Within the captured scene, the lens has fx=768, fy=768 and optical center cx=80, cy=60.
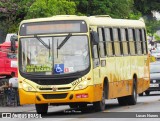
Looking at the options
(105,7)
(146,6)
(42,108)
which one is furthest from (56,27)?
(146,6)

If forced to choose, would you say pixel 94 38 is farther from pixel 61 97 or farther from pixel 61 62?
pixel 61 97

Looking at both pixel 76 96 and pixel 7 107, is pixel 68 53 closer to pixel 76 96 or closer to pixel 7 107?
pixel 76 96

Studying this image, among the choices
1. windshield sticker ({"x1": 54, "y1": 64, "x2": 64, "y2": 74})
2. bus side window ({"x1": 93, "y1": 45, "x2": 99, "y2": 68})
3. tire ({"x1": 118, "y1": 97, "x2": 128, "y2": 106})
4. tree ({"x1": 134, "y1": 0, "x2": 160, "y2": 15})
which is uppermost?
tree ({"x1": 134, "y1": 0, "x2": 160, "y2": 15})

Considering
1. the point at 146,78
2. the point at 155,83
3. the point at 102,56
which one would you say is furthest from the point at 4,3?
the point at 102,56

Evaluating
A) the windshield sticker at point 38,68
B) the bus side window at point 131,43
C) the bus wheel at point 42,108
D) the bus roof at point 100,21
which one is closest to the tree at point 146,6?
the bus roof at point 100,21

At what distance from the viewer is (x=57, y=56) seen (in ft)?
74.1

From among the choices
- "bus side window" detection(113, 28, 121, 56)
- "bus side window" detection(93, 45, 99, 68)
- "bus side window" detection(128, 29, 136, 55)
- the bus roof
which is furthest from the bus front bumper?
"bus side window" detection(128, 29, 136, 55)

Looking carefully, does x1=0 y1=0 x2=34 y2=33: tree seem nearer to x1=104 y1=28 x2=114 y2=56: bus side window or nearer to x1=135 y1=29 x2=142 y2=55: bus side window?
x1=135 y1=29 x2=142 y2=55: bus side window

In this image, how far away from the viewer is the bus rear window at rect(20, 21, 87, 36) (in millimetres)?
22812

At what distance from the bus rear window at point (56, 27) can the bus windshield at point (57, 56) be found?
212 mm

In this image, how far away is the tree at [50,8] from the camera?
38188 mm

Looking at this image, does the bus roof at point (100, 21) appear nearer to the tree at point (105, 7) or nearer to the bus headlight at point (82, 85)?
the bus headlight at point (82, 85)

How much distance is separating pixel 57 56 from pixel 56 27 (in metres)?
0.92

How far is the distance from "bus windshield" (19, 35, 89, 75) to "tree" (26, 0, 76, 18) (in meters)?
15.2
